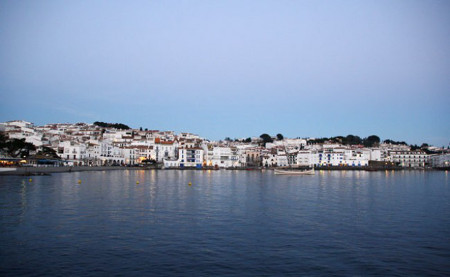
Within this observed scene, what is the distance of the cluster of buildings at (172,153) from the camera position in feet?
310

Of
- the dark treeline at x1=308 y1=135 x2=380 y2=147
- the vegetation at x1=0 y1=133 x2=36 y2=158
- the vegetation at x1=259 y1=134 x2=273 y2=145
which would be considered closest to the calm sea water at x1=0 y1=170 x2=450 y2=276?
the vegetation at x1=0 y1=133 x2=36 y2=158

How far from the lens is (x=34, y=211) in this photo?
19953 mm

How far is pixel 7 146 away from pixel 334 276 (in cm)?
6833

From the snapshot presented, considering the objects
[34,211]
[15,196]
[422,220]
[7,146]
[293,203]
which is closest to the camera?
[422,220]

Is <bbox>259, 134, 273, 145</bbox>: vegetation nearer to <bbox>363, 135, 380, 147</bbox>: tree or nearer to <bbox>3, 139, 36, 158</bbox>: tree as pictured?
<bbox>363, 135, 380, 147</bbox>: tree

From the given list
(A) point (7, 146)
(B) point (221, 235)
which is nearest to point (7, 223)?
(B) point (221, 235)

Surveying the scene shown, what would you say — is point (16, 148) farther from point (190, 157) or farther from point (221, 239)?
point (221, 239)

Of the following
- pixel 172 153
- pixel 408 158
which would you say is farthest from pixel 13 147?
pixel 408 158

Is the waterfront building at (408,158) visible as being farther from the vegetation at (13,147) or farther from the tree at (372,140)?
the vegetation at (13,147)

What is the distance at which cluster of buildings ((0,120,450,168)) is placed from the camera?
94.4m

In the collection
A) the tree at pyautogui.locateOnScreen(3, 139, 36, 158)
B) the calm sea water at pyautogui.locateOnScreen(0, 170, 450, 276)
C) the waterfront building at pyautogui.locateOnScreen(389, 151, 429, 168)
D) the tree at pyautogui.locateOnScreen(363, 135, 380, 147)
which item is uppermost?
the tree at pyautogui.locateOnScreen(363, 135, 380, 147)

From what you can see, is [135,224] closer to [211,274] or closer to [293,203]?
[211,274]

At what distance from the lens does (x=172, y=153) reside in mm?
111125

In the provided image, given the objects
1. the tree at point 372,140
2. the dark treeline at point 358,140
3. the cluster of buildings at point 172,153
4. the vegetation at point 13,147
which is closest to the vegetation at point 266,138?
the dark treeline at point 358,140
